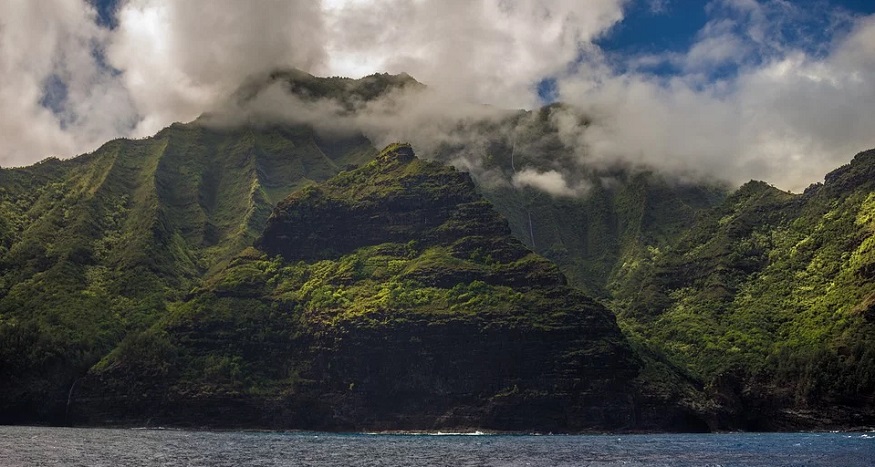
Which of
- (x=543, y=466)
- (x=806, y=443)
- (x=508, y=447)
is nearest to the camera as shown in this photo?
(x=543, y=466)

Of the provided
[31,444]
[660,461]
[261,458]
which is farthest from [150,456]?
[660,461]

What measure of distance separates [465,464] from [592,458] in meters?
26.5

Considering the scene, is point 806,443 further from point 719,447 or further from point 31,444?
point 31,444

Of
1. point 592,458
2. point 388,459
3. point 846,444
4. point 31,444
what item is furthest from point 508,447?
point 31,444

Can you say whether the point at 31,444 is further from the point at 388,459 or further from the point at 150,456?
the point at 388,459

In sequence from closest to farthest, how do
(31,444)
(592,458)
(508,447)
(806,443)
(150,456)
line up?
(150,456) → (592,458) → (31,444) → (508,447) → (806,443)

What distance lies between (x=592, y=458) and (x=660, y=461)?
36.6 feet

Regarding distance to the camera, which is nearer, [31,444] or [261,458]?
[261,458]

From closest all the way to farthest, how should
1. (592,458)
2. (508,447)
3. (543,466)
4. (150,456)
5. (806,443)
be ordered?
(543,466) < (150,456) < (592,458) < (508,447) < (806,443)

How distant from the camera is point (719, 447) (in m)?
172

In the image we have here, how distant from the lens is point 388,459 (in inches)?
5295

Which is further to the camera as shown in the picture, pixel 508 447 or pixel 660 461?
pixel 508 447


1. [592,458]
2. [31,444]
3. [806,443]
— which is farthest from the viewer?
[806,443]

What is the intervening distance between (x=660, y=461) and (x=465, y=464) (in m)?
31.5
